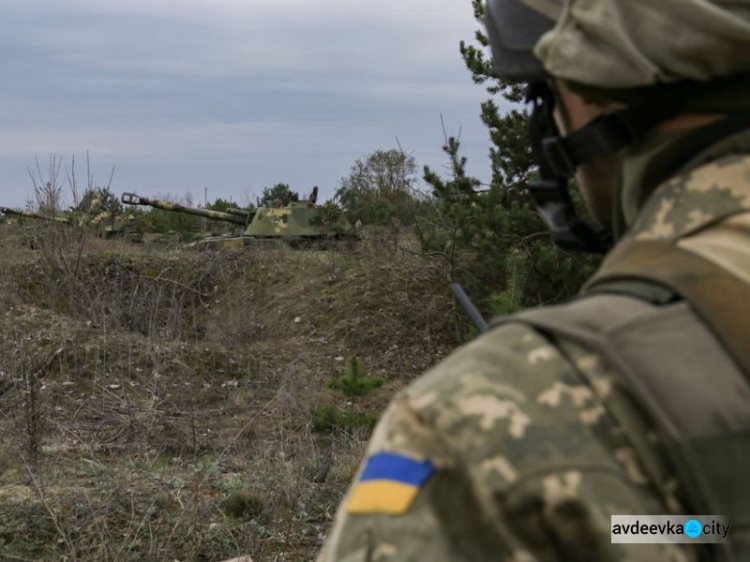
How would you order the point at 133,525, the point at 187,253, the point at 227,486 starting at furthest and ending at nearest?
the point at 187,253 → the point at 227,486 → the point at 133,525

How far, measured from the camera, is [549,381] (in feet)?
2.97

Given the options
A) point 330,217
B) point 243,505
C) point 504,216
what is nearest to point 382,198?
point 330,217

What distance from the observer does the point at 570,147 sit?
130 cm

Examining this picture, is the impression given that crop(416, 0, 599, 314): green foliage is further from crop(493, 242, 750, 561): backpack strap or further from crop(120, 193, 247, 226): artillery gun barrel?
crop(120, 193, 247, 226): artillery gun barrel

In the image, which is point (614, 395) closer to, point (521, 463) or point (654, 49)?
point (521, 463)

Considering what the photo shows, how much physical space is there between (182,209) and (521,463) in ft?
70.3

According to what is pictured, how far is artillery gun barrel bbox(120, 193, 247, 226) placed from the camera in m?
21.1

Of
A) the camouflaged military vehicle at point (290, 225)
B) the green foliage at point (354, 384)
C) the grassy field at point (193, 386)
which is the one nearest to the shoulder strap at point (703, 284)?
the grassy field at point (193, 386)

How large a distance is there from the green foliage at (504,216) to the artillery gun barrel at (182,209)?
1168cm

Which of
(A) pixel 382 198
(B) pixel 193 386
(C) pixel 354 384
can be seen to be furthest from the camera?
(A) pixel 382 198

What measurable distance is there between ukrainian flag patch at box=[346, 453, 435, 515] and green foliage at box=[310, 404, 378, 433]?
684cm

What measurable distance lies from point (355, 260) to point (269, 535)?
444 inches

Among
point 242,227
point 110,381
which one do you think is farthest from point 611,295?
point 242,227

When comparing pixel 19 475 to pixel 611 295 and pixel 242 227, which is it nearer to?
pixel 611 295
